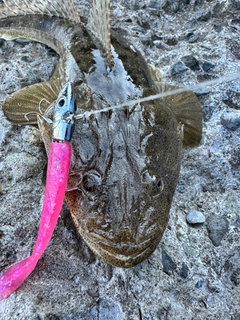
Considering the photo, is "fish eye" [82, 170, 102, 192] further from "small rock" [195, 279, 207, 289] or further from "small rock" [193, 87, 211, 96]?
"small rock" [193, 87, 211, 96]

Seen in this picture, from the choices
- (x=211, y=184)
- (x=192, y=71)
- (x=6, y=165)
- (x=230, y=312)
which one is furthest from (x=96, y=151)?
(x=192, y=71)

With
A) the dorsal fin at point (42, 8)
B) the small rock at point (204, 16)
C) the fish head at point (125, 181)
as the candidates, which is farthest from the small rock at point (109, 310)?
the small rock at point (204, 16)

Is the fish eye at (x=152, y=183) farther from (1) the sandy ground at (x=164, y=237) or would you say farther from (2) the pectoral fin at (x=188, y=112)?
(2) the pectoral fin at (x=188, y=112)

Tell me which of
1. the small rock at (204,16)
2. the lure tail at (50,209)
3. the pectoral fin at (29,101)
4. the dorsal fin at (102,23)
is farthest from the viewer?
the small rock at (204,16)

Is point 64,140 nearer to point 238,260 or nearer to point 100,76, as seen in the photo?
point 100,76

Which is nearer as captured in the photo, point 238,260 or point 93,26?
point 238,260

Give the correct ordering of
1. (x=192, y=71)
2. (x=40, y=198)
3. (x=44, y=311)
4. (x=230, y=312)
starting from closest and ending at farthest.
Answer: (x=44, y=311) < (x=230, y=312) < (x=40, y=198) < (x=192, y=71)
